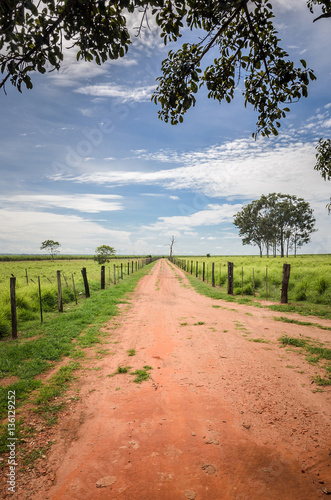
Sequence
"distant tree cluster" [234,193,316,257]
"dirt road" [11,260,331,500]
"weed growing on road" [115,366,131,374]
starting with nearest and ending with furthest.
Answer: "dirt road" [11,260,331,500] → "weed growing on road" [115,366,131,374] → "distant tree cluster" [234,193,316,257]

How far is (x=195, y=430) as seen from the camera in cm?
334

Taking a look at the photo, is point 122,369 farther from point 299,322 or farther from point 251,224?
point 251,224

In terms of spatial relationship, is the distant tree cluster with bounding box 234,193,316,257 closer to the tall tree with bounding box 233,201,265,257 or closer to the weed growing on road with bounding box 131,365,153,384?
the tall tree with bounding box 233,201,265,257

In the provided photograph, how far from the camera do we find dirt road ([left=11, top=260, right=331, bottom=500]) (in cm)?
253

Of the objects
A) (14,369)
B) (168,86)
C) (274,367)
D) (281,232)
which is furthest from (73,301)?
(281,232)

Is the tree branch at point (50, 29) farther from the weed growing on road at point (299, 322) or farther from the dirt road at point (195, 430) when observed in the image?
the weed growing on road at point (299, 322)

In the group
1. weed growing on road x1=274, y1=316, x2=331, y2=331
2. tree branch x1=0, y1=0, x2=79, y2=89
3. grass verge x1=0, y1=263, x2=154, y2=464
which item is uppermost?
tree branch x1=0, y1=0, x2=79, y2=89

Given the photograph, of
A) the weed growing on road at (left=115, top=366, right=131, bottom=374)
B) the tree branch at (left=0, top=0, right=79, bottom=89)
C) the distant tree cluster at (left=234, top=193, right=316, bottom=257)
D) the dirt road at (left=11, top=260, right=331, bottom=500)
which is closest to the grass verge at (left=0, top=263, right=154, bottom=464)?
the dirt road at (left=11, top=260, right=331, bottom=500)

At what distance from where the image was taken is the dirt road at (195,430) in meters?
2.53

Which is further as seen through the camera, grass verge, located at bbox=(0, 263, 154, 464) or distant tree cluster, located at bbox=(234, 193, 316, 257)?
distant tree cluster, located at bbox=(234, 193, 316, 257)

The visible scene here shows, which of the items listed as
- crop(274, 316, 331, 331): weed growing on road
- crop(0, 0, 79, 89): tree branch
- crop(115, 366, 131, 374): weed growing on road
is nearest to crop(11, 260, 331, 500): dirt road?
crop(115, 366, 131, 374): weed growing on road

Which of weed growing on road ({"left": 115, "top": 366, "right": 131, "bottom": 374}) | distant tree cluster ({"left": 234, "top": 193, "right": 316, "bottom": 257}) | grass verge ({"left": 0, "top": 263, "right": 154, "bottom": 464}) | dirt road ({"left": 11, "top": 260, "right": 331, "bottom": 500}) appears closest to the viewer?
dirt road ({"left": 11, "top": 260, "right": 331, "bottom": 500})

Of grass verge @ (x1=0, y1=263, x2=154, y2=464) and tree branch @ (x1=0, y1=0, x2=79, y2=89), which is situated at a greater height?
tree branch @ (x1=0, y1=0, x2=79, y2=89)

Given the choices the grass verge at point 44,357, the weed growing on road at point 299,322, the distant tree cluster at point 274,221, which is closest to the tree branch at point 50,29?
the grass verge at point 44,357
